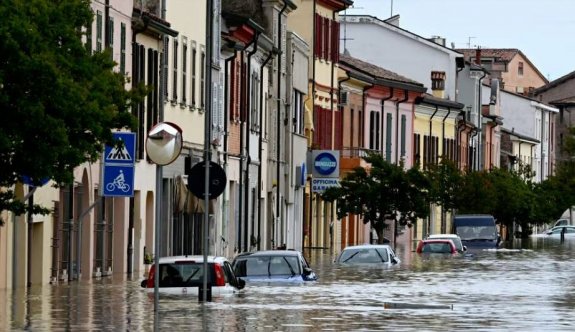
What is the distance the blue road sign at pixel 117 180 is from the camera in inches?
1406

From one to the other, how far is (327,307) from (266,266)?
752cm

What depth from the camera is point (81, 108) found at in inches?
986

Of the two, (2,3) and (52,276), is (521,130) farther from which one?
(2,3)

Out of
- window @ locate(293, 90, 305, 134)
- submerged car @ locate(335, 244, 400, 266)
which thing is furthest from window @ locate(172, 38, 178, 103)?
window @ locate(293, 90, 305, 134)

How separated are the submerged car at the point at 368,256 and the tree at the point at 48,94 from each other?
83.2ft

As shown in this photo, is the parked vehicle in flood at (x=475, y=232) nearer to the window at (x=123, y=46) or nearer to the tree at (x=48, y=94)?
the window at (x=123, y=46)

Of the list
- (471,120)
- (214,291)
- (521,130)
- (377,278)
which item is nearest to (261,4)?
(377,278)

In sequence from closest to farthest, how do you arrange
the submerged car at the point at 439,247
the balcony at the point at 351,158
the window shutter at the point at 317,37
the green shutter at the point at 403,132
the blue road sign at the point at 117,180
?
the blue road sign at the point at 117,180 → the submerged car at the point at 439,247 → the window shutter at the point at 317,37 → the balcony at the point at 351,158 → the green shutter at the point at 403,132

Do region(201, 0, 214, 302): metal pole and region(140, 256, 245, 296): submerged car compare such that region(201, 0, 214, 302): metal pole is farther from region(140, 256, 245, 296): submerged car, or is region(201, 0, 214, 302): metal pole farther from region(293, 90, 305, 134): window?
region(293, 90, 305, 134): window

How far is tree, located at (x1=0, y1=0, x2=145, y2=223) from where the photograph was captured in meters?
24.2

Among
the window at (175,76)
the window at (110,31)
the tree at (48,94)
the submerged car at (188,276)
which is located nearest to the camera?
the tree at (48,94)

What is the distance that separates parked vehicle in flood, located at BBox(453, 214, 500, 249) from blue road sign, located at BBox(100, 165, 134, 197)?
45368 mm

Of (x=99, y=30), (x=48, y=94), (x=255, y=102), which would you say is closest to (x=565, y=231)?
(x=255, y=102)

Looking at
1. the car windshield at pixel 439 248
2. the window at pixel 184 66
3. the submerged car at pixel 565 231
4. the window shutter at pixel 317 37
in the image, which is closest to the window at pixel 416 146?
the submerged car at pixel 565 231
